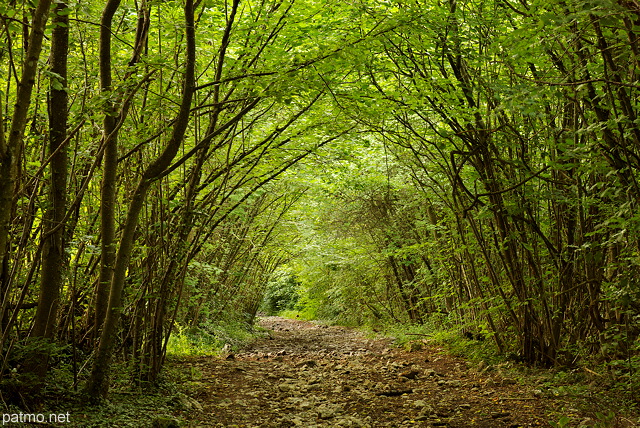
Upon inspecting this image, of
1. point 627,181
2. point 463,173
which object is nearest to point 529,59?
point 627,181

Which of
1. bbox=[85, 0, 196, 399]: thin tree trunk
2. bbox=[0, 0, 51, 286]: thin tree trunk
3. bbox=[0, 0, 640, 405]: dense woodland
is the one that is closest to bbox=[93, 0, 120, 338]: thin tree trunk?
bbox=[0, 0, 640, 405]: dense woodland

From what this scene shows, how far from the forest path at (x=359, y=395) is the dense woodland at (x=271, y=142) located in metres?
0.71

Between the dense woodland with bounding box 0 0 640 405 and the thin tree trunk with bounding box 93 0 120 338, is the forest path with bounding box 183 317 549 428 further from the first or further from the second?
the thin tree trunk with bounding box 93 0 120 338

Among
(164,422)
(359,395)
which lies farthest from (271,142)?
(164,422)

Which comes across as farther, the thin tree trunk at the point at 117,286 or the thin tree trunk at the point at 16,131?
the thin tree trunk at the point at 117,286

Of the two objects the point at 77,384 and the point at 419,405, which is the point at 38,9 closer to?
the point at 77,384

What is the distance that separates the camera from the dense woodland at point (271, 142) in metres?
3.27

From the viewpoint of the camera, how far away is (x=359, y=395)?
5.09 metres

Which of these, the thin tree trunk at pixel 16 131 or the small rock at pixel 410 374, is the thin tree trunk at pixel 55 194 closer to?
the thin tree trunk at pixel 16 131

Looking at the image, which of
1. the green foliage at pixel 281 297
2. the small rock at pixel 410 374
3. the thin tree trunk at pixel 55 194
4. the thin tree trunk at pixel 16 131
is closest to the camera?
the thin tree trunk at pixel 16 131

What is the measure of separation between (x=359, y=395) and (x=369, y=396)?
0.11 meters

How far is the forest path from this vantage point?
4102mm

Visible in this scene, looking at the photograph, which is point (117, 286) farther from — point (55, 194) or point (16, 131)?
point (16, 131)

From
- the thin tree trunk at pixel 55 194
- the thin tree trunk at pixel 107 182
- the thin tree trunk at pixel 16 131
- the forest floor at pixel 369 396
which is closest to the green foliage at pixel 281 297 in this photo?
the forest floor at pixel 369 396
